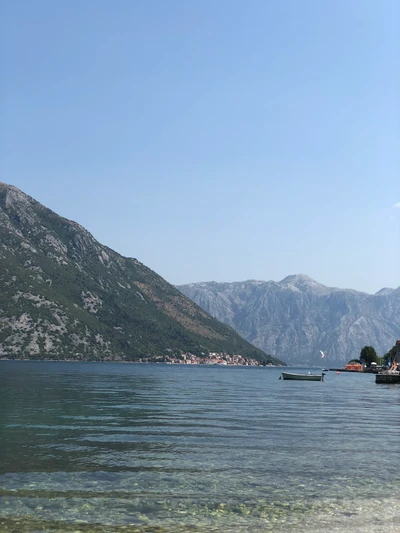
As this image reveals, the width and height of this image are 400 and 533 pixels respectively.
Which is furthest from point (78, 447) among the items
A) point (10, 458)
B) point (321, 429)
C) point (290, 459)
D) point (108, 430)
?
point (321, 429)

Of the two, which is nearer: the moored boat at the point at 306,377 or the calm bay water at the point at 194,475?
the calm bay water at the point at 194,475

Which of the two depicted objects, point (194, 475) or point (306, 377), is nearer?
point (194, 475)

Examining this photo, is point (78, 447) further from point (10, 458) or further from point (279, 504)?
point (279, 504)

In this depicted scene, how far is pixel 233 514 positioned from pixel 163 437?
18497mm

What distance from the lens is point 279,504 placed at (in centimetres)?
2242

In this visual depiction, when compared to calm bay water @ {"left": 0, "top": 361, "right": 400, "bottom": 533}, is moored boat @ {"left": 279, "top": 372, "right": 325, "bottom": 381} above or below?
below

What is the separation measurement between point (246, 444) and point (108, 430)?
11359 mm

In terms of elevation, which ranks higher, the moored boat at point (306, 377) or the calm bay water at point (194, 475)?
the calm bay water at point (194, 475)

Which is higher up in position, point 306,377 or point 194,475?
point 194,475

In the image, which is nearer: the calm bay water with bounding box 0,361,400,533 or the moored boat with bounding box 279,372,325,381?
the calm bay water with bounding box 0,361,400,533

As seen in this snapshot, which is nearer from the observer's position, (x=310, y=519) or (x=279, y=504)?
(x=310, y=519)

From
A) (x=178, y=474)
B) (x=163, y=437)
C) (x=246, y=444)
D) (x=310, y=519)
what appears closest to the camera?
(x=310, y=519)

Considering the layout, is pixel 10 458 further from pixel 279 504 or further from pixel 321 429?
pixel 321 429

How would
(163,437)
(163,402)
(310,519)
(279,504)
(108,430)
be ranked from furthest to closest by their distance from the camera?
1. (163,402)
2. (108,430)
3. (163,437)
4. (279,504)
5. (310,519)
